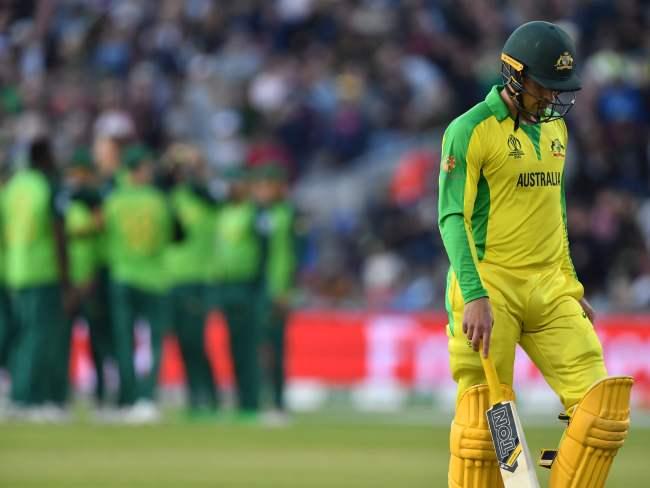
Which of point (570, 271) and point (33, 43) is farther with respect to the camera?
point (33, 43)

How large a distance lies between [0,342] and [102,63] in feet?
20.5

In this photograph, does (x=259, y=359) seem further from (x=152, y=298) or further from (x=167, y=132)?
(x=167, y=132)

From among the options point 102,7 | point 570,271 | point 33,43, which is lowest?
point 570,271

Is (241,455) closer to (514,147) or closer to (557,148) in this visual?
(557,148)

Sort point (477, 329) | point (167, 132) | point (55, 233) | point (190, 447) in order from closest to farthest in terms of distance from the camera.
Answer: point (477, 329) → point (190, 447) → point (55, 233) → point (167, 132)

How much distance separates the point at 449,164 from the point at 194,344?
10.5 m

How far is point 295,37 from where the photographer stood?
2553 centimetres

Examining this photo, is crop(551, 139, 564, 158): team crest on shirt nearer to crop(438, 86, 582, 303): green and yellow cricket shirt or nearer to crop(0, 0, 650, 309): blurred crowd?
crop(438, 86, 582, 303): green and yellow cricket shirt

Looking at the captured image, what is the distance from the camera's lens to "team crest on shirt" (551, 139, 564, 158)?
793cm

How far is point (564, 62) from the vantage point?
7672 mm

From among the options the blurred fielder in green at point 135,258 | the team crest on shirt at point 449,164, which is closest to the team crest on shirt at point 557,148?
the team crest on shirt at point 449,164

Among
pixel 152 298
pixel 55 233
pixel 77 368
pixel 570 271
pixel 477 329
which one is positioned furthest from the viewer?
pixel 77 368

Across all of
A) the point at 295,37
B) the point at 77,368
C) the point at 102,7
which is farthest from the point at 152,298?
the point at 295,37

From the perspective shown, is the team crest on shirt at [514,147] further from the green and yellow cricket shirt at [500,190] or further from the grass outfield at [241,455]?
the grass outfield at [241,455]
